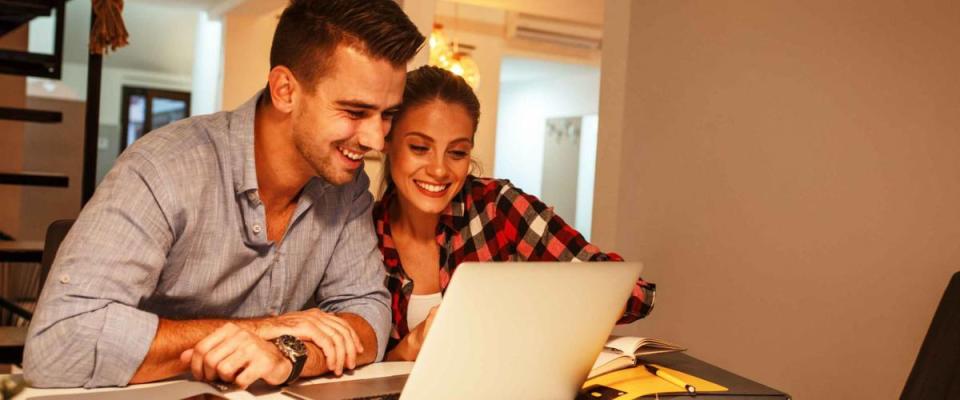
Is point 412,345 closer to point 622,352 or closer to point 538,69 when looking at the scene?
point 622,352

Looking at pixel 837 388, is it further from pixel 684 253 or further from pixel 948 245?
pixel 684 253

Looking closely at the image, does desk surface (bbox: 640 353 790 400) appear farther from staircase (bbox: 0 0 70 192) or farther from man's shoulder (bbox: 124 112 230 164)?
staircase (bbox: 0 0 70 192)

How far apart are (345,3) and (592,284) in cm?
66

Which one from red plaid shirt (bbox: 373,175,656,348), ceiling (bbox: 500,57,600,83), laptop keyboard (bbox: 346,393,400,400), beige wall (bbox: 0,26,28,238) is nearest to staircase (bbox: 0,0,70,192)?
beige wall (bbox: 0,26,28,238)

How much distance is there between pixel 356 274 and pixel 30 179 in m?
2.95

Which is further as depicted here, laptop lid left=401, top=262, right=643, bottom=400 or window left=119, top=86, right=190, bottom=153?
window left=119, top=86, right=190, bottom=153

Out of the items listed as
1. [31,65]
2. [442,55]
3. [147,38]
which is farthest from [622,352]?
[147,38]

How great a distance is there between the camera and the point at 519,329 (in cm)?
107

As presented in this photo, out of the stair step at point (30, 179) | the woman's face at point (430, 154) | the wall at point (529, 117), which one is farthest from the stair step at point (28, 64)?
the wall at point (529, 117)

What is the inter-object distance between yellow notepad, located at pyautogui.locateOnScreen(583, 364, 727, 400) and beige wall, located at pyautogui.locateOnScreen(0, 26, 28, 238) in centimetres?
519

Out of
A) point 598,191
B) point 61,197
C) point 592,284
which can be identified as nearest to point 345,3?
point 592,284

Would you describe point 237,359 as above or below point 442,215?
below

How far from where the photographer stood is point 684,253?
9.10ft

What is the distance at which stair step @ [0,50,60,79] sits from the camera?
12.8 ft
